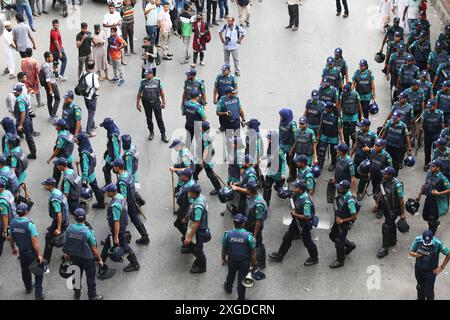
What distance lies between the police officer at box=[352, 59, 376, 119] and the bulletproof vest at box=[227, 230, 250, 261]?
6.43 metres

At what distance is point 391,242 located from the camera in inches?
548

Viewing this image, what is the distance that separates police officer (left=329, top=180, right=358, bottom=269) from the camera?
1283cm

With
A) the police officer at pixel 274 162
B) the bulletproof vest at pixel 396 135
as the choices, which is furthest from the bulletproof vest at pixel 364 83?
the police officer at pixel 274 162

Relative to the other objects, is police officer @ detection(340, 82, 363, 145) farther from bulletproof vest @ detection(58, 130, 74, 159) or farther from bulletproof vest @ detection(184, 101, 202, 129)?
bulletproof vest @ detection(58, 130, 74, 159)

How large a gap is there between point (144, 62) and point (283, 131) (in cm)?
571

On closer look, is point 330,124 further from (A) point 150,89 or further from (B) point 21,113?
(B) point 21,113

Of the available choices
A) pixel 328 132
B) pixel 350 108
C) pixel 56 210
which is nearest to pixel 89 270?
pixel 56 210

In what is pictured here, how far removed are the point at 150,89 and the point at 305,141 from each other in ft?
12.1

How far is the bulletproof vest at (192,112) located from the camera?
53.0 feet

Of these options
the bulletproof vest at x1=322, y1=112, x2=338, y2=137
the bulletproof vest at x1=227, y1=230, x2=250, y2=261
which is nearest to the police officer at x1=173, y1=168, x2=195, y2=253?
the bulletproof vest at x1=227, y1=230, x2=250, y2=261

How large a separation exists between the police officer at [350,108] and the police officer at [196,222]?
4.72 meters

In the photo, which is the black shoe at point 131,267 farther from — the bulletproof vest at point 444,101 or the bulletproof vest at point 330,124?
the bulletproof vest at point 444,101
